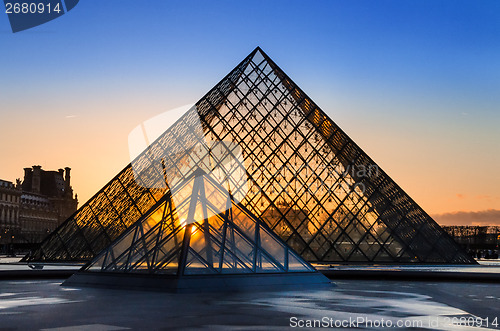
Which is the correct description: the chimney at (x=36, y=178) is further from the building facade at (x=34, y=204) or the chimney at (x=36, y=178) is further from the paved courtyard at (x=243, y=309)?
the paved courtyard at (x=243, y=309)

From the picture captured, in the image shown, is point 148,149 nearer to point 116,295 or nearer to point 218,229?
point 218,229

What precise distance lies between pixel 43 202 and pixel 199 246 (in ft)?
408

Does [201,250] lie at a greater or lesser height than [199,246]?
lesser

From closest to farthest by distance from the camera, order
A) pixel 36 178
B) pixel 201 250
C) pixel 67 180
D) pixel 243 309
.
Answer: pixel 243 309 → pixel 201 250 → pixel 36 178 → pixel 67 180

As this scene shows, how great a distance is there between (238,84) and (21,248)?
4489 cm

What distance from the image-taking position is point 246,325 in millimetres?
8773

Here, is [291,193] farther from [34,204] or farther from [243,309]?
[34,204]

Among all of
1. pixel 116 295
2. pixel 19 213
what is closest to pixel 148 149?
pixel 116 295

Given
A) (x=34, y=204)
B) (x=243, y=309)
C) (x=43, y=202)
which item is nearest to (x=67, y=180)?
(x=43, y=202)

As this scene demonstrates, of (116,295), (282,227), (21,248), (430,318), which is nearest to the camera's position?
(430,318)

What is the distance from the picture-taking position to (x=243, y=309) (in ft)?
35.2

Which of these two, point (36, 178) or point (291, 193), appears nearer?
point (291, 193)

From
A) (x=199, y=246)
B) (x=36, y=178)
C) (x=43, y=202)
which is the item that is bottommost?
(x=199, y=246)

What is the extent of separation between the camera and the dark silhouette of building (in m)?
117
